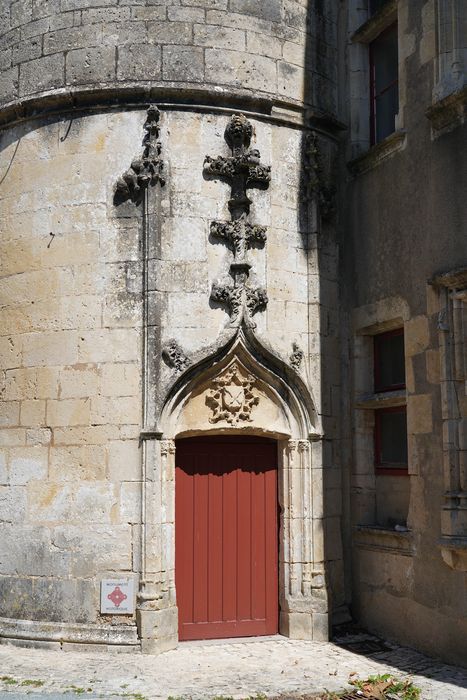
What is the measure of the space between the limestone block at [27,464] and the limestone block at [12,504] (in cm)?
8

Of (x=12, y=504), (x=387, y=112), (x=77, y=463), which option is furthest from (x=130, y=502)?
(x=387, y=112)

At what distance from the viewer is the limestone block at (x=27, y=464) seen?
7.42 m

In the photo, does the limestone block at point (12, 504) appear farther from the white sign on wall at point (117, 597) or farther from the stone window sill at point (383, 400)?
the stone window sill at point (383, 400)

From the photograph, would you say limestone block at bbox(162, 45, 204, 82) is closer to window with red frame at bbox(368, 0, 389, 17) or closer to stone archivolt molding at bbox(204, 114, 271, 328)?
stone archivolt molding at bbox(204, 114, 271, 328)

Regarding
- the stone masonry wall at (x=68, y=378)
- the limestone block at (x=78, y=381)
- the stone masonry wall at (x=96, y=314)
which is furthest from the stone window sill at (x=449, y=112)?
the limestone block at (x=78, y=381)

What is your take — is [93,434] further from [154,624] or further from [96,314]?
[154,624]

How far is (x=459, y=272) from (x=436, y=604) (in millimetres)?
2619

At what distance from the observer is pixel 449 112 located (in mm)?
6793

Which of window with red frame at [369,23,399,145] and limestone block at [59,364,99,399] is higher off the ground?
window with red frame at [369,23,399,145]

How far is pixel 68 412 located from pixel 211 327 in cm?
145

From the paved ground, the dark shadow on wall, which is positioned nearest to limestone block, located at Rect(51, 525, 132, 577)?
the paved ground

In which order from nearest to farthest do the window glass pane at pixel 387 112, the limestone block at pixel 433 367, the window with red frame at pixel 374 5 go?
the limestone block at pixel 433 367, the window glass pane at pixel 387 112, the window with red frame at pixel 374 5

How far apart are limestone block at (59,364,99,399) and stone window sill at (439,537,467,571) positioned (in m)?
3.16

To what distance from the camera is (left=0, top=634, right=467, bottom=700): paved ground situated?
5953mm
